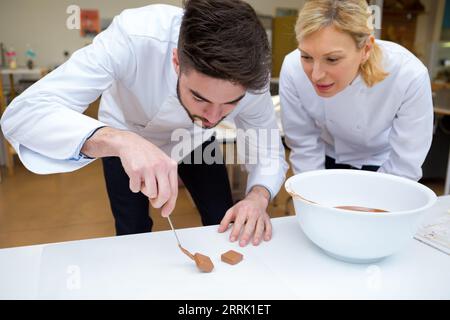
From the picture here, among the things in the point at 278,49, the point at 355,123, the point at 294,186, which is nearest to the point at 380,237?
the point at 294,186

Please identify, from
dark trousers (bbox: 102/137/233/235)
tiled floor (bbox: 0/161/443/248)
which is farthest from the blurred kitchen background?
dark trousers (bbox: 102/137/233/235)

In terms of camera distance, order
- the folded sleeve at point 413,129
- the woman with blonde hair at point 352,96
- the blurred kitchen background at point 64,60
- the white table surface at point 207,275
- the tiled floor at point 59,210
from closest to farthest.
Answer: the white table surface at point 207,275 → the woman with blonde hair at point 352,96 → the folded sleeve at point 413,129 → the tiled floor at point 59,210 → the blurred kitchen background at point 64,60

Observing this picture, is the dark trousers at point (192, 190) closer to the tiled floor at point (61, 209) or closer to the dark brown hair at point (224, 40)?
the dark brown hair at point (224, 40)

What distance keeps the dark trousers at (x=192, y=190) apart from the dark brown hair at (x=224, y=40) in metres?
0.52

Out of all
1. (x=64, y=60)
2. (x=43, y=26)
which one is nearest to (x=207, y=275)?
(x=64, y=60)

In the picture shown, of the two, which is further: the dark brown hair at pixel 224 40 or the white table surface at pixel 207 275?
the dark brown hair at pixel 224 40

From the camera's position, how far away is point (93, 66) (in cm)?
92

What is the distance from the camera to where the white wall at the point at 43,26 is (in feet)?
15.1

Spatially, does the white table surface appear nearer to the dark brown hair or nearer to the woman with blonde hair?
the dark brown hair

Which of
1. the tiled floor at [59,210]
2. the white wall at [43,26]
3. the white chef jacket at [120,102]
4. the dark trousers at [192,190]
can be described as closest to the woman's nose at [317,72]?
the white chef jacket at [120,102]

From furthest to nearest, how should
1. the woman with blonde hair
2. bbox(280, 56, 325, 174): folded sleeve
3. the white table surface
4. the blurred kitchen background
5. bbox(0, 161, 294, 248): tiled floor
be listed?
the blurred kitchen background
bbox(0, 161, 294, 248): tiled floor
bbox(280, 56, 325, 174): folded sleeve
the woman with blonde hair
the white table surface

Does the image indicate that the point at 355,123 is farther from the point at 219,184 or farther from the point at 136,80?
the point at 136,80

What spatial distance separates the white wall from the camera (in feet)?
15.1

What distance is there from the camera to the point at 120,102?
4.02 feet
